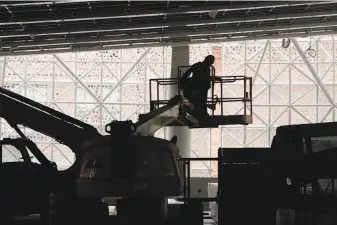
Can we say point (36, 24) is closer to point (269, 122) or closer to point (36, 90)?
point (36, 90)

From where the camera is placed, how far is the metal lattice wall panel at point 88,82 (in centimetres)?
3344

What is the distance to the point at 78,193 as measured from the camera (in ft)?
26.5

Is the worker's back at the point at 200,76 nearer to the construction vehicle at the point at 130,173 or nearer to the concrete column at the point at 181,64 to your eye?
the construction vehicle at the point at 130,173

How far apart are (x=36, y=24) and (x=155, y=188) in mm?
15378

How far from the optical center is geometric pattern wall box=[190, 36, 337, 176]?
3366 centimetres

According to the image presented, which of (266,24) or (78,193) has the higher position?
(266,24)

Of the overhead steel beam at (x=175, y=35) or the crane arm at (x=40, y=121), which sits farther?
the overhead steel beam at (x=175, y=35)

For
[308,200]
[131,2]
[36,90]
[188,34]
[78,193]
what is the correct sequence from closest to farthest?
[308,200] → [78,193] → [131,2] → [188,34] → [36,90]

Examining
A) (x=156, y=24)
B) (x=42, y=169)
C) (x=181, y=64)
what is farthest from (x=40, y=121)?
(x=181, y=64)

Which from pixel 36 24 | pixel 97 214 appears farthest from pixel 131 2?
pixel 97 214

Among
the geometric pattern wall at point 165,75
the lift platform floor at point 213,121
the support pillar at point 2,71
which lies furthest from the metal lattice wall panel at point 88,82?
the lift platform floor at point 213,121

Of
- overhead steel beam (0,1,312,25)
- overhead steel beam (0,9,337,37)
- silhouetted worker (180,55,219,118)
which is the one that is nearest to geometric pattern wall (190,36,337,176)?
overhead steel beam (0,9,337,37)

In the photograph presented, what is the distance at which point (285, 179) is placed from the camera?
7652 mm

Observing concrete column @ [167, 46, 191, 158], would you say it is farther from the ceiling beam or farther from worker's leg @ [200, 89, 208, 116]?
worker's leg @ [200, 89, 208, 116]
